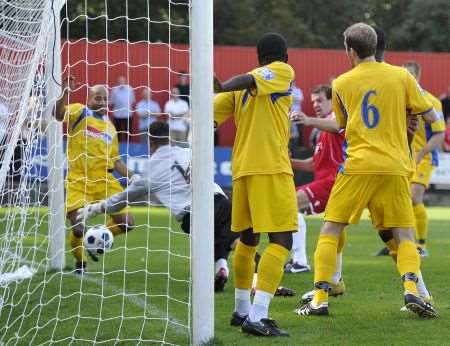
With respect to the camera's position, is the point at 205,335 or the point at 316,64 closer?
the point at 205,335

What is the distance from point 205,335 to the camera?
5969 millimetres

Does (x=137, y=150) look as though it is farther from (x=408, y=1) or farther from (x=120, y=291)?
(x=408, y=1)

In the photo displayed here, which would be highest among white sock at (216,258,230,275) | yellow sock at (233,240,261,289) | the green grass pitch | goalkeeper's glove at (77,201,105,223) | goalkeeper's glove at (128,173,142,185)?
goalkeeper's glove at (128,173,142,185)

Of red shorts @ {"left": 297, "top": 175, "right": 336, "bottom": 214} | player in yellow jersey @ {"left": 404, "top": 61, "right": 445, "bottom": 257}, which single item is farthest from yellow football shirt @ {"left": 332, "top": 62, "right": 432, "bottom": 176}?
player in yellow jersey @ {"left": 404, "top": 61, "right": 445, "bottom": 257}

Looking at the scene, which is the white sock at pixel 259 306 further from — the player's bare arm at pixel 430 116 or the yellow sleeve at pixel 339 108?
the player's bare arm at pixel 430 116

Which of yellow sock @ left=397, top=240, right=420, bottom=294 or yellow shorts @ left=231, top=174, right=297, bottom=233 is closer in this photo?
yellow shorts @ left=231, top=174, right=297, bottom=233

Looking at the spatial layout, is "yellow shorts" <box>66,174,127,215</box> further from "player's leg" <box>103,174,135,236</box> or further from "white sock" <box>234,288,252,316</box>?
"white sock" <box>234,288,252,316</box>

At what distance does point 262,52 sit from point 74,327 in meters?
2.25

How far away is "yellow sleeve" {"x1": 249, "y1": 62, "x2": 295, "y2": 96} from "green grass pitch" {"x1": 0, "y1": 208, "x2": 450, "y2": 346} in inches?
62.2

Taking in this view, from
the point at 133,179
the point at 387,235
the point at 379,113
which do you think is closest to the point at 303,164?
the point at 133,179

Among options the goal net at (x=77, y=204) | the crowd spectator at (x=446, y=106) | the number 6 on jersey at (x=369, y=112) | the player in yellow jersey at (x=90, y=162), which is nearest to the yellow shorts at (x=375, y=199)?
the number 6 on jersey at (x=369, y=112)

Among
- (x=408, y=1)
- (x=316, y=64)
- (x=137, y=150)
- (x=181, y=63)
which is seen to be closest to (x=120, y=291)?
(x=137, y=150)

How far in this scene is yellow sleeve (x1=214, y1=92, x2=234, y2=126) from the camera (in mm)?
6613

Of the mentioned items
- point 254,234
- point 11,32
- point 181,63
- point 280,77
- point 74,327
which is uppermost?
point 181,63
